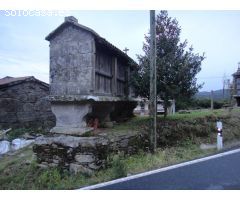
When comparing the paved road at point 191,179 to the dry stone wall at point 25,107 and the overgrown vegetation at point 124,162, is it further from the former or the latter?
the dry stone wall at point 25,107

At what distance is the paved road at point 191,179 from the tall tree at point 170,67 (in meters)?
5.61

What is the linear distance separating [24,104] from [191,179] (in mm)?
11099

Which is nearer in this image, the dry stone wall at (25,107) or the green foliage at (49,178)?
the green foliage at (49,178)

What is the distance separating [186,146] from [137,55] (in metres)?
4.13

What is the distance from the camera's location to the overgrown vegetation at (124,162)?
256 inches

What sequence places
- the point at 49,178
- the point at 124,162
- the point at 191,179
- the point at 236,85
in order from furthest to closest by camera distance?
the point at 236,85, the point at 124,162, the point at 49,178, the point at 191,179

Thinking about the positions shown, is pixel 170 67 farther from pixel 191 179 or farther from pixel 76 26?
pixel 191 179

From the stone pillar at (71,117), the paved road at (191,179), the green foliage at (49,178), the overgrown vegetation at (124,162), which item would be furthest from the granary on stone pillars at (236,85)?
the paved road at (191,179)

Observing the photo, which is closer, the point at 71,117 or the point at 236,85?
the point at 71,117

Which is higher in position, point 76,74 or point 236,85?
point 236,85

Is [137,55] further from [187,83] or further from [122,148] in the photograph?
[122,148]

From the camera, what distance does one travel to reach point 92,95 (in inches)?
313

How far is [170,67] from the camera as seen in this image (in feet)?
32.7

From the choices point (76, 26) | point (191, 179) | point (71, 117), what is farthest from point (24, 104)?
point (191, 179)
